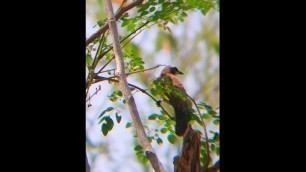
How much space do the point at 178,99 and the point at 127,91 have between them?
16 centimetres

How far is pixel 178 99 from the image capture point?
156 cm

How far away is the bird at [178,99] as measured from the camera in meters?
1.53

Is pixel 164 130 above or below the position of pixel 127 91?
below

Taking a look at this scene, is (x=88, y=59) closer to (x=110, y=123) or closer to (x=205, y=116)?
(x=110, y=123)

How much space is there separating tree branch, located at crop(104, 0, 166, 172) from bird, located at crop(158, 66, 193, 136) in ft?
0.34

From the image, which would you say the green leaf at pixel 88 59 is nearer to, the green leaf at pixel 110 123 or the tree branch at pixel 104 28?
the tree branch at pixel 104 28

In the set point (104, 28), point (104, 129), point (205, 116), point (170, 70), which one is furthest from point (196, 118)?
point (104, 28)

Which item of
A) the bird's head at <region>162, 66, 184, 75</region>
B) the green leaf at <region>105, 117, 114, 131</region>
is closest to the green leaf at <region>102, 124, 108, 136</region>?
the green leaf at <region>105, 117, 114, 131</region>

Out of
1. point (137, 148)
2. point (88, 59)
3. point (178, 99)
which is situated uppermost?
point (88, 59)

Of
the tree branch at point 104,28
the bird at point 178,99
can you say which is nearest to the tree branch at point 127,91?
the tree branch at point 104,28
